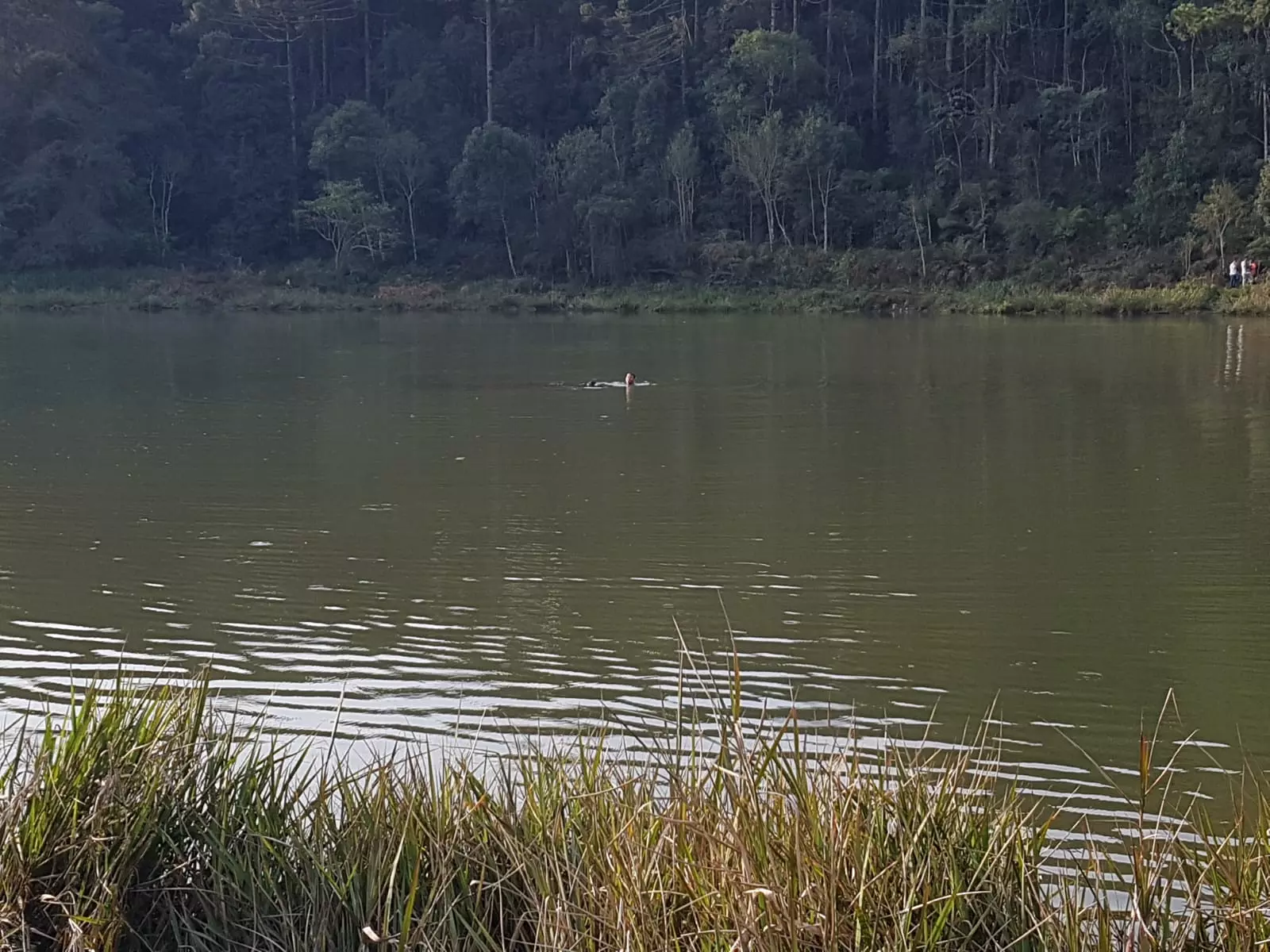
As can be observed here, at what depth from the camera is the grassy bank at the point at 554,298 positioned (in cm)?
3466

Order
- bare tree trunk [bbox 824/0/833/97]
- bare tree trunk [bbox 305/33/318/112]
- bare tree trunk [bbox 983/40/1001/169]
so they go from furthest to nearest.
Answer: bare tree trunk [bbox 305/33/318/112]
bare tree trunk [bbox 824/0/833/97]
bare tree trunk [bbox 983/40/1001/169]

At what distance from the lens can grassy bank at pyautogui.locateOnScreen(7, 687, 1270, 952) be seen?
3.15 meters

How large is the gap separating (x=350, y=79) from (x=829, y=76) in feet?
66.8

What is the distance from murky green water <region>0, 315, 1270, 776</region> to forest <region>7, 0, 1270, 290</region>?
25.1m

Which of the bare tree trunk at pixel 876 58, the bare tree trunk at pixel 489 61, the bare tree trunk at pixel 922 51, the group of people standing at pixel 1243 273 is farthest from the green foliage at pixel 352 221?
the group of people standing at pixel 1243 273

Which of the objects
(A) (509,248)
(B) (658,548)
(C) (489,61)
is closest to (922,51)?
(A) (509,248)

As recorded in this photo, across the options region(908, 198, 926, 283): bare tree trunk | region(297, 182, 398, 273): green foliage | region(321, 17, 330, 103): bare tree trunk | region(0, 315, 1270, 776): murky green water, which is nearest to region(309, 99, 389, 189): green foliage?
region(297, 182, 398, 273): green foliage

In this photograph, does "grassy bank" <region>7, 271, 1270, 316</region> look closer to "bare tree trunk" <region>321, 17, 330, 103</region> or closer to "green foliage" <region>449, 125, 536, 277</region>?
"green foliage" <region>449, 125, 536, 277</region>

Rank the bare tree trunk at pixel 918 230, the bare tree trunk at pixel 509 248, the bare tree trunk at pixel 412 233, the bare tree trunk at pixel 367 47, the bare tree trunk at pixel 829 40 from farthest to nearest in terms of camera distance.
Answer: the bare tree trunk at pixel 367 47 < the bare tree trunk at pixel 829 40 < the bare tree trunk at pixel 412 233 < the bare tree trunk at pixel 509 248 < the bare tree trunk at pixel 918 230

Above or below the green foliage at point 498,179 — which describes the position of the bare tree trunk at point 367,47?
above

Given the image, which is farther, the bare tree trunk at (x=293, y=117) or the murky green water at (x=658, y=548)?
the bare tree trunk at (x=293, y=117)

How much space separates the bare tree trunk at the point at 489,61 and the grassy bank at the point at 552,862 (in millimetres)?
52330

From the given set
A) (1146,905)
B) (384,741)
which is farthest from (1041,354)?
(1146,905)

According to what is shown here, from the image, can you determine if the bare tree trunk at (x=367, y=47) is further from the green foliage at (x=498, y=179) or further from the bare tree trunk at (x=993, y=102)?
the bare tree trunk at (x=993, y=102)
